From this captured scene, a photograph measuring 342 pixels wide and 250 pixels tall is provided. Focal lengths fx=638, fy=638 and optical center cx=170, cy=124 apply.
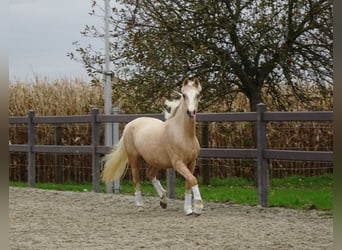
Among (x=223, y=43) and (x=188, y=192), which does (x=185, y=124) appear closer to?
(x=188, y=192)

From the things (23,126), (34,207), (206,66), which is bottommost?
(34,207)

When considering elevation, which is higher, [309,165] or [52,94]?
[52,94]

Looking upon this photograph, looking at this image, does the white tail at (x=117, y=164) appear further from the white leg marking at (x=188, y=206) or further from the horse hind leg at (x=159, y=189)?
the white leg marking at (x=188, y=206)

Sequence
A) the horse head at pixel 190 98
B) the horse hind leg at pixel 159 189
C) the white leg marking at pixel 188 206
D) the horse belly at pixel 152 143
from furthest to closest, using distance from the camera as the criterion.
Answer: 1. the horse hind leg at pixel 159 189
2. the horse belly at pixel 152 143
3. the white leg marking at pixel 188 206
4. the horse head at pixel 190 98

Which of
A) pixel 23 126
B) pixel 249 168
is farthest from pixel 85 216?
pixel 23 126

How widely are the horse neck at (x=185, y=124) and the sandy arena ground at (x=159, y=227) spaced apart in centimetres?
104

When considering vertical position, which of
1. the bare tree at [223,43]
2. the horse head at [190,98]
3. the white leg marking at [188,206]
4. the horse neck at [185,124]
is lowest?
the white leg marking at [188,206]

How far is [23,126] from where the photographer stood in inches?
652

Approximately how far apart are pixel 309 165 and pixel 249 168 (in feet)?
4.66

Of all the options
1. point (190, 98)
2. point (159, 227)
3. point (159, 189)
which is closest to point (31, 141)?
point (159, 189)

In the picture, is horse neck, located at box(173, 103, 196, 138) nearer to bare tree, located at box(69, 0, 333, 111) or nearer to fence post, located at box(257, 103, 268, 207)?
fence post, located at box(257, 103, 268, 207)

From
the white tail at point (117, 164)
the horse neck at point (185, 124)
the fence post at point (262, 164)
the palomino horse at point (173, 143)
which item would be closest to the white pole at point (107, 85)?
the white tail at point (117, 164)

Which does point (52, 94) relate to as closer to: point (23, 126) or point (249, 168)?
point (23, 126)

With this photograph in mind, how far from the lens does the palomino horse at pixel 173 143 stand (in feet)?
25.5
